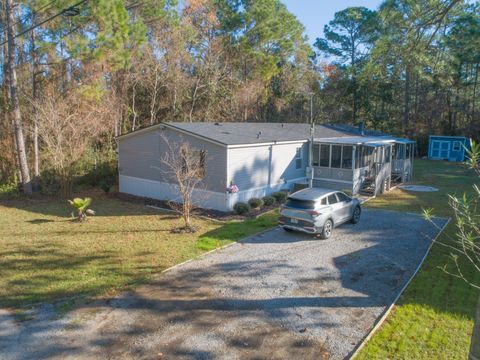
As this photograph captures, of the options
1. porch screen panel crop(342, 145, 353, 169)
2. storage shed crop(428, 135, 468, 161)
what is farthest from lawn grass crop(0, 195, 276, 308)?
storage shed crop(428, 135, 468, 161)

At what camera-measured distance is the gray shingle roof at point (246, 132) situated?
17.7 m

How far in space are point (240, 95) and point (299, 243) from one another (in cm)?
2619

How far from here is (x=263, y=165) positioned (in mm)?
19031

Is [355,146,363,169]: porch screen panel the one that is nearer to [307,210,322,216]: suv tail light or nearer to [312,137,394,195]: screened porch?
[312,137,394,195]: screened porch

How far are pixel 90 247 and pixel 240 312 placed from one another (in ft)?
20.8

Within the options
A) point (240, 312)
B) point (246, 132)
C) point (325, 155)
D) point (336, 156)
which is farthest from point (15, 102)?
point (336, 156)

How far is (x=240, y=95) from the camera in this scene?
36406 mm

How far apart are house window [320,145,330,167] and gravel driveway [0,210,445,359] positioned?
1099 cm

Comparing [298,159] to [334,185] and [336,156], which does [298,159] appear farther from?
[336,156]

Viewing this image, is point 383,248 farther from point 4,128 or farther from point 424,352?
point 4,128

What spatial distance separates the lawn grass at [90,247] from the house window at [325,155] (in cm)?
829

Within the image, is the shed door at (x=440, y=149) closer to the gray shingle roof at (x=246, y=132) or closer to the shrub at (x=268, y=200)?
the gray shingle roof at (x=246, y=132)

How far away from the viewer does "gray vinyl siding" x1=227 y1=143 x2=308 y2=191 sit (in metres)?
17.4

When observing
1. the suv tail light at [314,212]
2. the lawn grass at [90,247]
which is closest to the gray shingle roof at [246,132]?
the lawn grass at [90,247]
